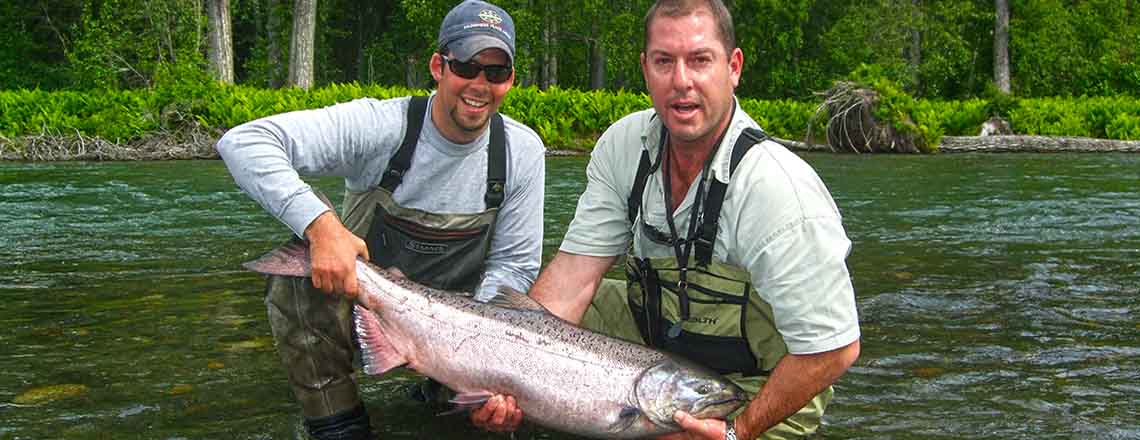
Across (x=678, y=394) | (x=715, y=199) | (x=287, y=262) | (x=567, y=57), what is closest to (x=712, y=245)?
(x=715, y=199)

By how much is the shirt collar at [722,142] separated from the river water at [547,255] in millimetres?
1276

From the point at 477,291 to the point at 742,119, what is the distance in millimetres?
1468

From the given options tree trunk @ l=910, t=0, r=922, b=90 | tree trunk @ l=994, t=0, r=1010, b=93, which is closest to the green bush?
tree trunk @ l=994, t=0, r=1010, b=93

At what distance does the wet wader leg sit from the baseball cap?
45.3 inches

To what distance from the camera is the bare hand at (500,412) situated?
3750mm

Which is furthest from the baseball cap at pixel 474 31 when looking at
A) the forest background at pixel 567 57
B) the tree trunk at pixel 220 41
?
the tree trunk at pixel 220 41

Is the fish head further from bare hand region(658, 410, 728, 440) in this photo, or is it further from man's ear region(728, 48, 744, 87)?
man's ear region(728, 48, 744, 87)

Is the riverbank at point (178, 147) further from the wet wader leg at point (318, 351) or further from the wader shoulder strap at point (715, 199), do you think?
the wader shoulder strap at point (715, 199)

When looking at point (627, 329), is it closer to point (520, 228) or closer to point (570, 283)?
point (570, 283)

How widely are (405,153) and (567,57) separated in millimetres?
47298

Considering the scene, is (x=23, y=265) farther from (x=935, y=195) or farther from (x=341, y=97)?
(x=341, y=97)

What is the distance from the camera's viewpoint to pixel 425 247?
4.69 meters

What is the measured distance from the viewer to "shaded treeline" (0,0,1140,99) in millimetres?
38125

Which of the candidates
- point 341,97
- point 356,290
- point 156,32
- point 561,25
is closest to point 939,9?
point 561,25
